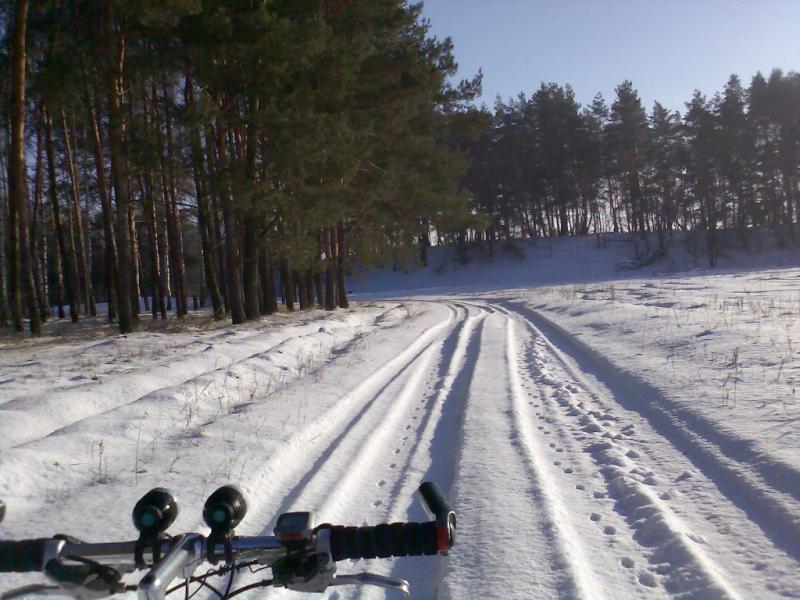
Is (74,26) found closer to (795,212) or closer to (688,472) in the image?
(688,472)

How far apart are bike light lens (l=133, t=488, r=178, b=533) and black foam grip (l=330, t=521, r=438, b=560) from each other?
0.65 m

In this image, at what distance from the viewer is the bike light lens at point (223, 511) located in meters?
2.51

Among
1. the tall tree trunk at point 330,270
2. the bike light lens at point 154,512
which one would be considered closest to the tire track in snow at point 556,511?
A: the bike light lens at point 154,512

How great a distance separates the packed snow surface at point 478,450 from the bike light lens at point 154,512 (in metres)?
1.62

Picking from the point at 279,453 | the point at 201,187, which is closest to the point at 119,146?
the point at 201,187

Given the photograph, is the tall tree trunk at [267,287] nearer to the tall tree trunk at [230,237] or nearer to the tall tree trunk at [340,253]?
the tall tree trunk at [340,253]

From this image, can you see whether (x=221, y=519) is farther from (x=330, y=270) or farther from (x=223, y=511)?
(x=330, y=270)

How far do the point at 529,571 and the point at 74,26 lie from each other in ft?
66.8

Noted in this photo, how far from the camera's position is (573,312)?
2042 cm

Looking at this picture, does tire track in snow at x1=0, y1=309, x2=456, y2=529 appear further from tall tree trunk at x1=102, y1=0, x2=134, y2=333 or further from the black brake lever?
tall tree trunk at x1=102, y1=0, x2=134, y2=333

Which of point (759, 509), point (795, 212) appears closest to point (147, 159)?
point (759, 509)

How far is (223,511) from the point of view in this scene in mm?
2508

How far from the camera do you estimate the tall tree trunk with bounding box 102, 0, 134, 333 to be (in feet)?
55.2

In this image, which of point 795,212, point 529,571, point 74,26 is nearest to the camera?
point 529,571
